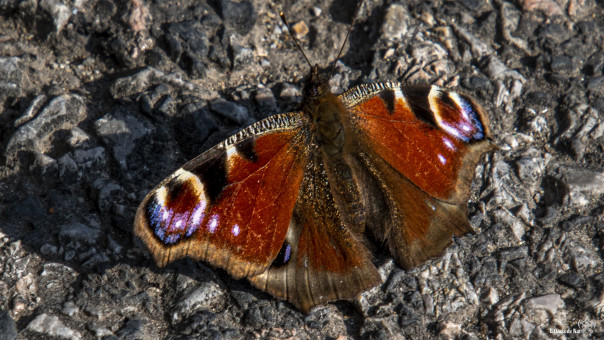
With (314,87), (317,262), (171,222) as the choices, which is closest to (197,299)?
(171,222)

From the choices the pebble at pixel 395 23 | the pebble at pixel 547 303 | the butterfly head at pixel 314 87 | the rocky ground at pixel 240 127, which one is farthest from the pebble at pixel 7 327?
the pebble at pixel 395 23

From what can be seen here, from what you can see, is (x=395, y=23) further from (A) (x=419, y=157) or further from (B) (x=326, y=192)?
(B) (x=326, y=192)

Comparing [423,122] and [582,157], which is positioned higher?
[423,122]

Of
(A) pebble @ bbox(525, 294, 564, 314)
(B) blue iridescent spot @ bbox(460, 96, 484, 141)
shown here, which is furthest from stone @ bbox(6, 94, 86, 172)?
(A) pebble @ bbox(525, 294, 564, 314)

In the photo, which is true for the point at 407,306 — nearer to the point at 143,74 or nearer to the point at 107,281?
the point at 107,281

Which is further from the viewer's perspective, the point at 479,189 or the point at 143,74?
the point at 143,74

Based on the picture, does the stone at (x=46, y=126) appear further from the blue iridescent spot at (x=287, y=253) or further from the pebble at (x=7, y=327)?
the blue iridescent spot at (x=287, y=253)

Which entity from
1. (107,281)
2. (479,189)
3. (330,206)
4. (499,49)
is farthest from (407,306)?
(499,49)

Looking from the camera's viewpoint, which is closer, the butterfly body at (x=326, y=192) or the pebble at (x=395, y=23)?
the butterfly body at (x=326, y=192)
